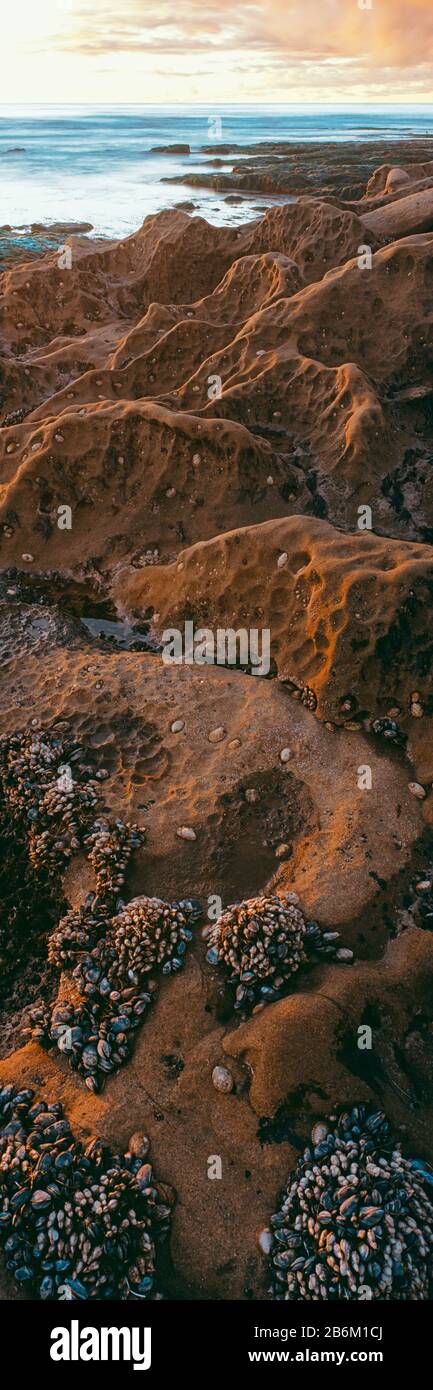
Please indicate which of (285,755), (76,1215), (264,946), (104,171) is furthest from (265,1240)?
(104,171)

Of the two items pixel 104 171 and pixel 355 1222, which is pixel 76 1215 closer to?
pixel 355 1222

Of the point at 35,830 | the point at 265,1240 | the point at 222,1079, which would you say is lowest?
the point at 265,1240

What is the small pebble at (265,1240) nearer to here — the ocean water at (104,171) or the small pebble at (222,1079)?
the small pebble at (222,1079)

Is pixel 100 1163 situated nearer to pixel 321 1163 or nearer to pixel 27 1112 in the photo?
pixel 27 1112

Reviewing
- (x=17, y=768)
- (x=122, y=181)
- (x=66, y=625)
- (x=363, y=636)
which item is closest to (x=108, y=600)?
(x=66, y=625)

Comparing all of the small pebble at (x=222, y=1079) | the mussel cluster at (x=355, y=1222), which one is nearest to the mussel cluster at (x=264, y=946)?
the small pebble at (x=222, y=1079)

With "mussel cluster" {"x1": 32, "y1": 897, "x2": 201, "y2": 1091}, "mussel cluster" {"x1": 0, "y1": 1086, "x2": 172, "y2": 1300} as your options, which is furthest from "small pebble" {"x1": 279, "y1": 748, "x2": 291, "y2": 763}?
"mussel cluster" {"x1": 0, "y1": 1086, "x2": 172, "y2": 1300}
